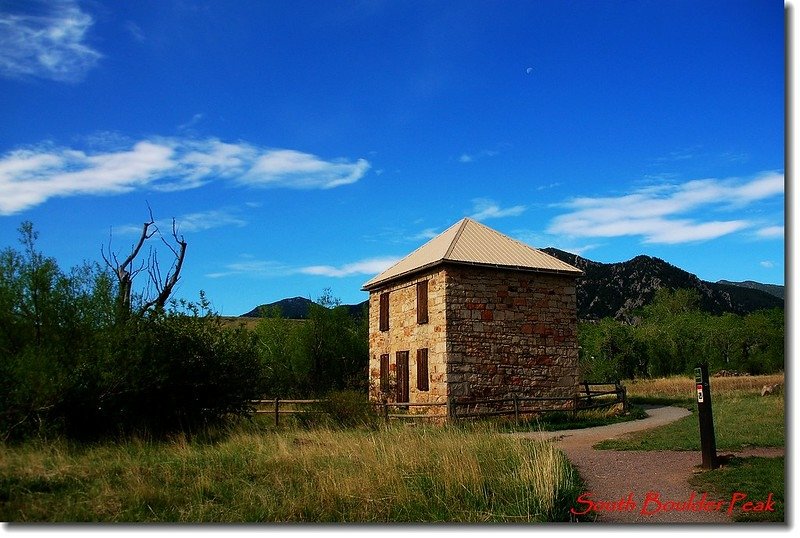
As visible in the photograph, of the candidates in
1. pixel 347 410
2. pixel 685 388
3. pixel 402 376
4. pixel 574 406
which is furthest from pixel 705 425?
pixel 685 388

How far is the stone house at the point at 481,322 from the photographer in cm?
1625

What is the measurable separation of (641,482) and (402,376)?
431 inches

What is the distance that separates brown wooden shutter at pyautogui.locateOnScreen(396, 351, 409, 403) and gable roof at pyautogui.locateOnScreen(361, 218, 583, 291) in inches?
90.5

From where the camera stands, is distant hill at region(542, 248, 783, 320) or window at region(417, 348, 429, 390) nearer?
window at region(417, 348, 429, 390)

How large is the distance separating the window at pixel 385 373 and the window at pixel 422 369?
7.39 ft

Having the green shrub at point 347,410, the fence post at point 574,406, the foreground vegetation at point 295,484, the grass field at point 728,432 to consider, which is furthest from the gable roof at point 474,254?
the foreground vegetation at point 295,484

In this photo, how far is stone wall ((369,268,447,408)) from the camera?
53.6 feet

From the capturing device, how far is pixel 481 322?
54.3 ft

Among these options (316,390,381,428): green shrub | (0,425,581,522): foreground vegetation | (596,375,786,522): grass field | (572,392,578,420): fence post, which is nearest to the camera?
(0,425,581,522): foreground vegetation

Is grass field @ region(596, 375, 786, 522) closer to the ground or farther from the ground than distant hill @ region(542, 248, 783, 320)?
closer to the ground

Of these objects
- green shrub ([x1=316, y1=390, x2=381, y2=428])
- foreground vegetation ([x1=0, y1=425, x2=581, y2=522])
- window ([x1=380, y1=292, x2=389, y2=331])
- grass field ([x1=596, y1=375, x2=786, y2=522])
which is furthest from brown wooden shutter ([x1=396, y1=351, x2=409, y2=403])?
foreground vegetation ([x1=0, y1=425, x2=581, y2=522])

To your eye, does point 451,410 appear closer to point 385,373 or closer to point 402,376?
point 402,376

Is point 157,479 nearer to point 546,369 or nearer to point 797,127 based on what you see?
point 797,127

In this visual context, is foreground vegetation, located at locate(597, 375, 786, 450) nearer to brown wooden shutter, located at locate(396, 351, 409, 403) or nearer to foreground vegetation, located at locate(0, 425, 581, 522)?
foreground vegetation, located at locate(0, 425, 581, 522)
